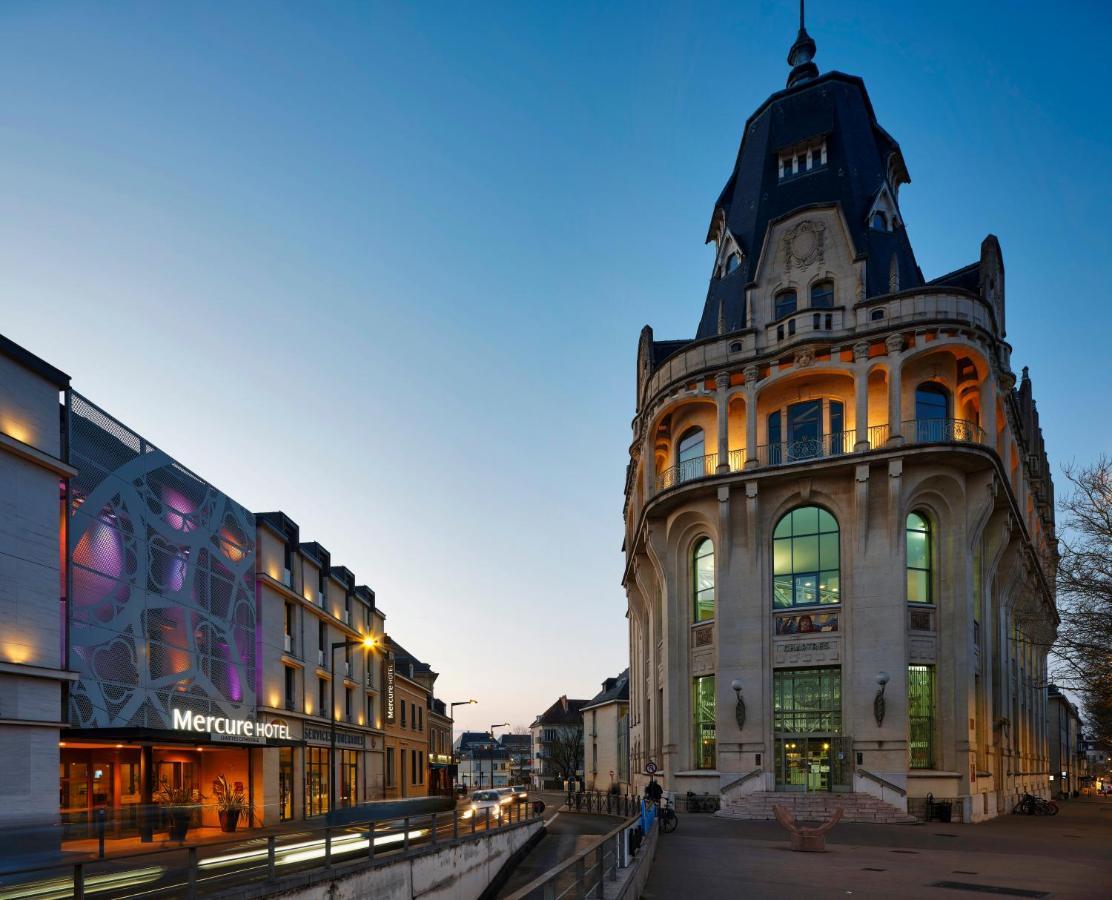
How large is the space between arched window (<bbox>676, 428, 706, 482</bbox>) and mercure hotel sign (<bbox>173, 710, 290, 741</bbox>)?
2095cm

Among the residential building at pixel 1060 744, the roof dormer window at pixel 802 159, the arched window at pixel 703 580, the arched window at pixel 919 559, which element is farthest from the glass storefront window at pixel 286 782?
the residential building at pixel 1060 744

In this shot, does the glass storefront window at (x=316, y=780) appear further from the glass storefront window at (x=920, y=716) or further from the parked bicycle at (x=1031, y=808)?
the parked bicycle at (x=1031, y=808)

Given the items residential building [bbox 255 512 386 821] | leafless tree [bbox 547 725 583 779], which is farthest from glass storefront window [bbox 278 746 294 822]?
leafless tree [bbox 547 725 583 779]

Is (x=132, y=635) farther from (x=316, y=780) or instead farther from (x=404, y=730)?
(x=404, y=730)

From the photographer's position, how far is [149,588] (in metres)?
27.1

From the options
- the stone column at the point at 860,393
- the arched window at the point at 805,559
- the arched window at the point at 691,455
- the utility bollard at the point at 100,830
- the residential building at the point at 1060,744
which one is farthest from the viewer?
the residential building at the point at 1060,744

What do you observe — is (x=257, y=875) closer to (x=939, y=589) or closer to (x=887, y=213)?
(x=939, y=589)

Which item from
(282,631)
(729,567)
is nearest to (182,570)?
(282,631)

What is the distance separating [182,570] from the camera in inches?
1148

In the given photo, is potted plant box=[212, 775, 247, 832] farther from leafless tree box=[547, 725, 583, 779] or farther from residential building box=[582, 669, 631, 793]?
leafless tree box=[547, 725, 583, 779]

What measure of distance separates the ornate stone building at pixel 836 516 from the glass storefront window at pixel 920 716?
8 centimetres

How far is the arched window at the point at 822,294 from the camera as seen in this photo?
40.7m

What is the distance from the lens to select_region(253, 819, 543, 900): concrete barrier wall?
14.0m

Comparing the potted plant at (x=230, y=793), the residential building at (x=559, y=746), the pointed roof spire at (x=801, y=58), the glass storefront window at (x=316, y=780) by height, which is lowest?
the residential building at (x=559, y=746)
